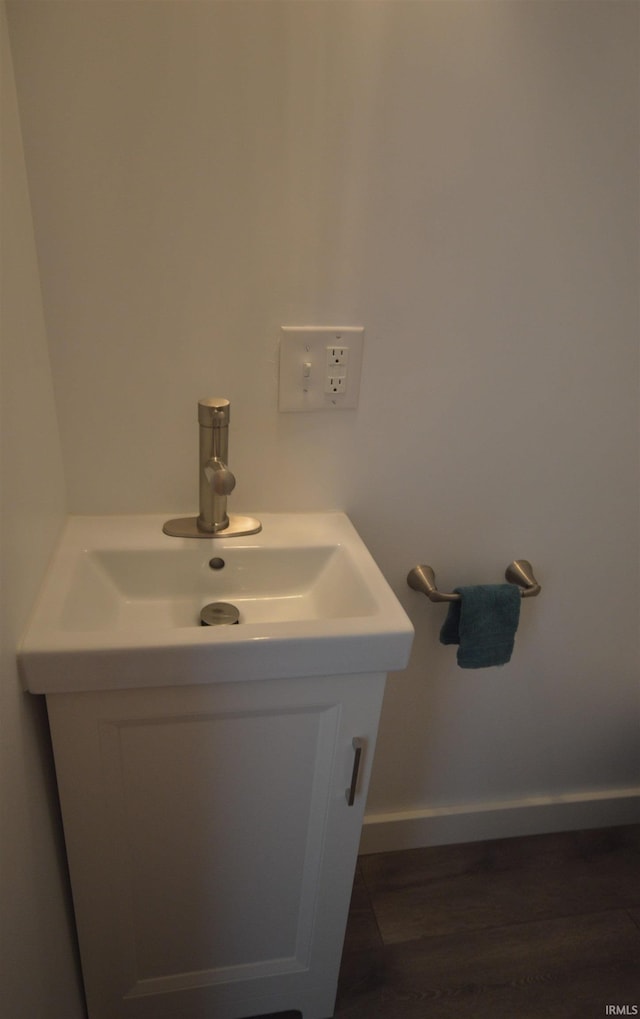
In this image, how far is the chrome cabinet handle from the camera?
0.87 m

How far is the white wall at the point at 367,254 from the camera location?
0.79 meters

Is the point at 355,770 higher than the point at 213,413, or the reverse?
the point at 213,413

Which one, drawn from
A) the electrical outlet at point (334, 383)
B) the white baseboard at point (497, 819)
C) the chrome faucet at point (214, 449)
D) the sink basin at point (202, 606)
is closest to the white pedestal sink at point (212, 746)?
the sink basin at point (202, 606)

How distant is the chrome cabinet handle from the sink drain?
0.24 metres

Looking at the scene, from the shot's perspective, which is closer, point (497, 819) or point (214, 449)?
point (214, 449)

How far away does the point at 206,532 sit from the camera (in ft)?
3.19

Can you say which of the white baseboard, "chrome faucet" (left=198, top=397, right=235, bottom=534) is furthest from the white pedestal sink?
the white baseboard

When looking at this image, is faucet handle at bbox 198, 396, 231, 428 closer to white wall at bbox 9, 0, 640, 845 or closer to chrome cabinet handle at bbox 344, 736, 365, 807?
white wall at bbox 9, 0, 640, 845

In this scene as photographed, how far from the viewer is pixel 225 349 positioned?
3.05 ft

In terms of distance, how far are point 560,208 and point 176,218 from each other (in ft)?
1.87

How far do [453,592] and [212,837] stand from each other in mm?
566

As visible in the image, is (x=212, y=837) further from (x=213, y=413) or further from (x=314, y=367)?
(x=314, y=367)

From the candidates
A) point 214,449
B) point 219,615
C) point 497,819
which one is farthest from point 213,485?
point 497,819

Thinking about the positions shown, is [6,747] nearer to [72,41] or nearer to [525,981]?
[72,41]
